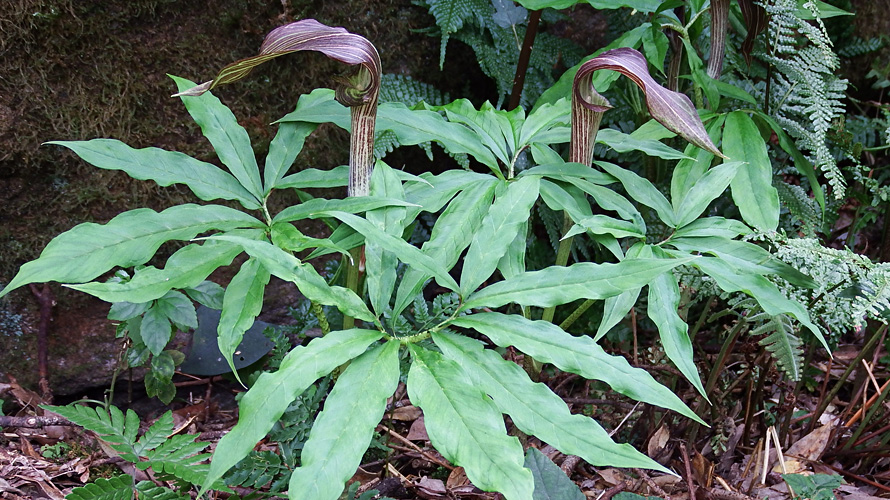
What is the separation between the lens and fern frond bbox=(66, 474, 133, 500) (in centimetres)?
122

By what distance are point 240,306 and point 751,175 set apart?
46.1 inches

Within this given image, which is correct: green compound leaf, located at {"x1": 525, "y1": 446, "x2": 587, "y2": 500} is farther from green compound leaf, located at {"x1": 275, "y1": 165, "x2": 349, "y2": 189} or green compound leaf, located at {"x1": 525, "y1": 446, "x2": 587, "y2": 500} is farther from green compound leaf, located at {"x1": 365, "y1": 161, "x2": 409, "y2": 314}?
green compound leaf, located at {"x1": 275, "y1": 165, "x2": 349, "y2": 189}

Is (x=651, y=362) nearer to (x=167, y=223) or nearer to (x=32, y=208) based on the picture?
(x=167, y=223)

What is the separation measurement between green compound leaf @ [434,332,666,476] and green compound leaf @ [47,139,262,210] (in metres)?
0.56

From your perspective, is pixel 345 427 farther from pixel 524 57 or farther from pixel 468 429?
pixel 524 57

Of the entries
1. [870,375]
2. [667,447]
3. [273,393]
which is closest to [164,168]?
[273,393]

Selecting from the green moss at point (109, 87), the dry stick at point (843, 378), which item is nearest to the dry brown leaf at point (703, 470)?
the dry stick at point (843, 378)

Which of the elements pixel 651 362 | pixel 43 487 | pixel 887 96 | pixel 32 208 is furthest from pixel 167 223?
pixel 887 96

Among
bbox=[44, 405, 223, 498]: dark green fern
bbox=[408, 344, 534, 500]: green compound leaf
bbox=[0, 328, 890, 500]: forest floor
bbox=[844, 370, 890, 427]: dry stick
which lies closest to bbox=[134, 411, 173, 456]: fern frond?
bbox=[44, 405, 223, 498]: dark green fern

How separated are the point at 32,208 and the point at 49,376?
52 cm

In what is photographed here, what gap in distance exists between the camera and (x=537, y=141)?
1483 mm

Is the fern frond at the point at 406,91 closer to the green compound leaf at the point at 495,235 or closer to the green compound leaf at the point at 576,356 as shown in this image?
the green compound leaf at the point at 495,235

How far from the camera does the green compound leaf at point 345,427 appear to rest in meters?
0.85

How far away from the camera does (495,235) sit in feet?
3.76
